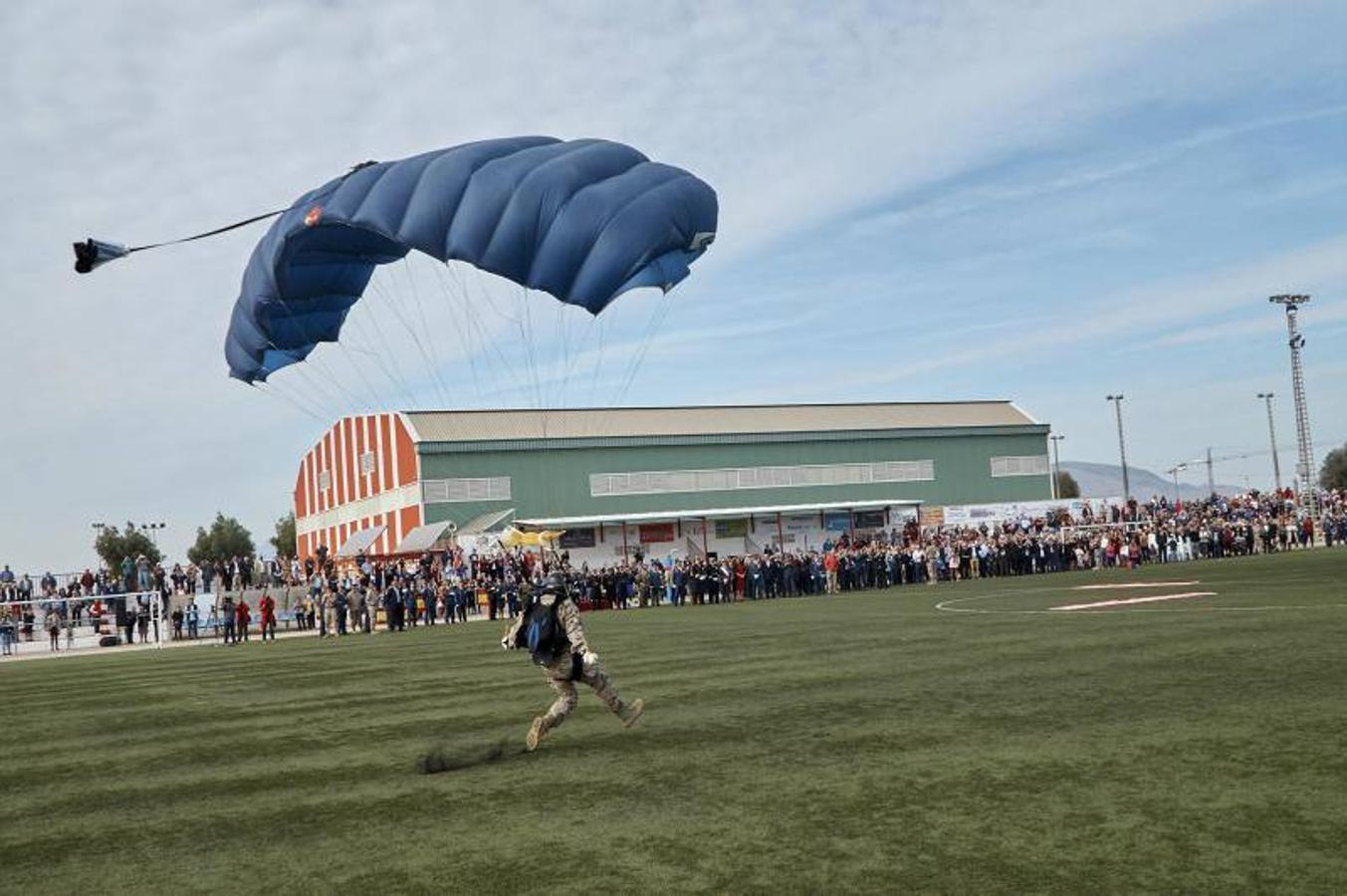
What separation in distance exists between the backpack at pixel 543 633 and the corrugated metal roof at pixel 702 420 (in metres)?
49.7

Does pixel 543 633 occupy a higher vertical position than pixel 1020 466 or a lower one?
lower

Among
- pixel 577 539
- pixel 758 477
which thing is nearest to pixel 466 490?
pixel 577 539

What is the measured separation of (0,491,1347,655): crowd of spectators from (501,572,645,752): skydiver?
2333 centimetres

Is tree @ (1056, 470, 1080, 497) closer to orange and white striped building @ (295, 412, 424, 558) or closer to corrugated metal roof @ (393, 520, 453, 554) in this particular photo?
orange and white striped building @ (295, 412, 424, 558)

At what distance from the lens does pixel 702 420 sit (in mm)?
67375

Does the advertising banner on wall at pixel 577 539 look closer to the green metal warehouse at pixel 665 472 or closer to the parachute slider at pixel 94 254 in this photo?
the green metal warehouse at pixel 665 472

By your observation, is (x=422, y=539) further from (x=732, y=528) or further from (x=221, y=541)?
(x=221, y=541)

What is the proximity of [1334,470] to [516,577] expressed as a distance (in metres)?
112

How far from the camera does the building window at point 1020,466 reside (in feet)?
242

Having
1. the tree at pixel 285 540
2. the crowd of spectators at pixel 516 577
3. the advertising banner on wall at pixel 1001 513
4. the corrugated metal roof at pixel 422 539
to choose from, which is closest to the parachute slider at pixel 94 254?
the crowd of spectators at pixel 516 577

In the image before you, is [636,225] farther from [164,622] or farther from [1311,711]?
[164,622]

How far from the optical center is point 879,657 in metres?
15.9

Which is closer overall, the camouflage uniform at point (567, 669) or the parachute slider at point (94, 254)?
the camouflage uniform at point (567, 669)

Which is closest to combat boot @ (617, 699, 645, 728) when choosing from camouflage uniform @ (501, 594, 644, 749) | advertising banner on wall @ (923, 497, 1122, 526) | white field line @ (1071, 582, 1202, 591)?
camouflage uniform @ (501, 594, 644, 749)
